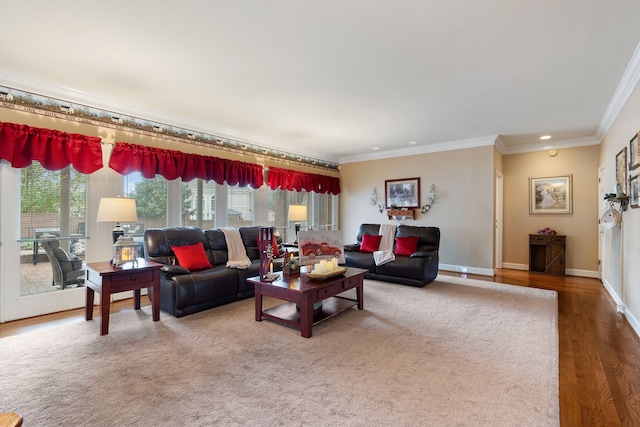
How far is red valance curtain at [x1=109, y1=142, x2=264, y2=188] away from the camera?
401cm

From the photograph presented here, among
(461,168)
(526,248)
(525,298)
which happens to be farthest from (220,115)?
(526,248)

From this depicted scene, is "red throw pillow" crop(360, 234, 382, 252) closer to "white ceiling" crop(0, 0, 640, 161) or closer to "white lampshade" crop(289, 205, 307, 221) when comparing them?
"white lampshade" crop(289, 205, 307, 221)

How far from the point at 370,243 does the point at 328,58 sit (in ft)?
11.4

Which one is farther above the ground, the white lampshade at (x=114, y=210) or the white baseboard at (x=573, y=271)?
the white lampshade at (x=114, y=210)

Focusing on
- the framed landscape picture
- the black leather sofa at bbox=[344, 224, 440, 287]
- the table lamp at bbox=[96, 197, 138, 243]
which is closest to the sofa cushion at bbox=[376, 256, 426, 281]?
the black leather sofa at bbox=[344, 224, 440, 287]

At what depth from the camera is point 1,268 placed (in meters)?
3.28

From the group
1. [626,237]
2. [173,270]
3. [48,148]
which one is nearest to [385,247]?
[626,237]

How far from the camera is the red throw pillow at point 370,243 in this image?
18.1 ft

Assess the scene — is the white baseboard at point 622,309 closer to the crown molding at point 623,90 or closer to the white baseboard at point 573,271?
the white baseboard at point 573,271

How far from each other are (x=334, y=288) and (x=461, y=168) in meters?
4.11

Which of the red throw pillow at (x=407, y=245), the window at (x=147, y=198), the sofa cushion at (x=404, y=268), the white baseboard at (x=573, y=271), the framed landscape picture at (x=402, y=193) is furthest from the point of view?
the framed landscape picture at (x=402, y=193)

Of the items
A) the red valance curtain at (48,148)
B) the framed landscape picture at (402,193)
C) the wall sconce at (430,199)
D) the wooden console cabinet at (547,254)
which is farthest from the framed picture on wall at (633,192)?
the red valance curtain at (48,148)

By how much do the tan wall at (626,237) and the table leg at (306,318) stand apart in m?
3.16

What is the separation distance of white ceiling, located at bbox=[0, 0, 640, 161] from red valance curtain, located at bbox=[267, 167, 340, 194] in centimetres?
154
